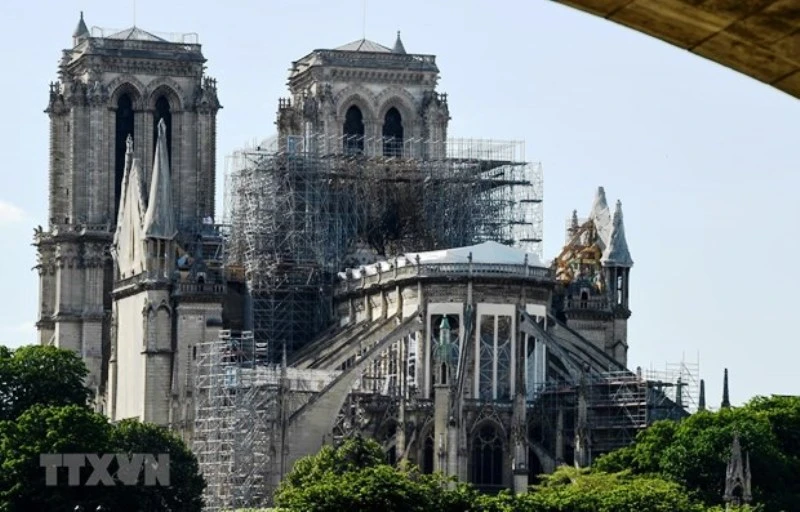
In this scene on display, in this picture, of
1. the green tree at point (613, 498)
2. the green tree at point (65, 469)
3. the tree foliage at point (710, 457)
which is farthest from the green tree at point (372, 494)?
the tree foliage at point (710, 457)

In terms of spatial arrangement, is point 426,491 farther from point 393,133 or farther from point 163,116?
point 163,116

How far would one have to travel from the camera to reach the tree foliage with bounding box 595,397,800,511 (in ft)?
315

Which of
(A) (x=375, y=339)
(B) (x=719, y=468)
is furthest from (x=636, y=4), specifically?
(A) (x=375, y=339)

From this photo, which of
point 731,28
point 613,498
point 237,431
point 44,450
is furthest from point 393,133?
point 731,28

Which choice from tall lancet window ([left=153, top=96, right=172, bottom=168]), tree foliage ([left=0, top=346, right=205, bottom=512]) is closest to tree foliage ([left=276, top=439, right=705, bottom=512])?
tree foliage ([left=0, top=346, right=205, bottom=512])

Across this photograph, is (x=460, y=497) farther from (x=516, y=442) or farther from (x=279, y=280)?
(x=279, y=280)

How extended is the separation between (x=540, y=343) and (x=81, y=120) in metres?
26.4

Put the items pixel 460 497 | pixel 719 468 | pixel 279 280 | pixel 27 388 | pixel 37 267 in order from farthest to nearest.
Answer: pixel 37 267 → pixel 279 280 → pixel 27 388 → pixel 719 468 → pixel 460 497

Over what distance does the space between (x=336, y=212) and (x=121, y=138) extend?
568 inches

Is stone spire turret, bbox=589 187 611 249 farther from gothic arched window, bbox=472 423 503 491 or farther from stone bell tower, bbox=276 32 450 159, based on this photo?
gothic arched window, bbox=472 423 503 491

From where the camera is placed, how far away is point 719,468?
97062 millimetres

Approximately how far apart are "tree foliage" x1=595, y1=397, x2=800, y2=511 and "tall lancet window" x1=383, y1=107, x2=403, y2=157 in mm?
23945

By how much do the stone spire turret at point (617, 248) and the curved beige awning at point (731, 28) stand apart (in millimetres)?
112867

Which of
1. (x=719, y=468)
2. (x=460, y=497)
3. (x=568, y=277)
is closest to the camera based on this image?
(x=460, y=497)
